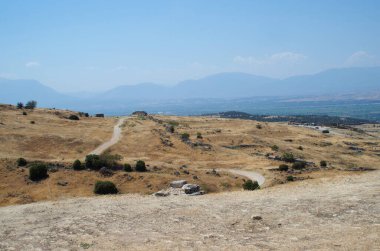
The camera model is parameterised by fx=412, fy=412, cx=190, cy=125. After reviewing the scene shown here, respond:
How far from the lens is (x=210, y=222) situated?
791 inches

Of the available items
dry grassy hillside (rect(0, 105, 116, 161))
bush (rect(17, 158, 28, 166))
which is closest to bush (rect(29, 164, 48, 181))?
bush (rect(17, 158, 28, 166))

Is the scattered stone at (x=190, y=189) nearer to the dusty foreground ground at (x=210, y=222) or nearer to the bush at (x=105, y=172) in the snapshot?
the dusty foreground ground at (x=210, y=222)

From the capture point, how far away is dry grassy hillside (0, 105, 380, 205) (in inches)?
1665

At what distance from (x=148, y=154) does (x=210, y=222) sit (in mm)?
41652

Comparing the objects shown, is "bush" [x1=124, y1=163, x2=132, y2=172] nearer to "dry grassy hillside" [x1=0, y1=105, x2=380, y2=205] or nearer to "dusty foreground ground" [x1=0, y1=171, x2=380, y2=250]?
"dry grassy hillside" [x1=0, y1=105, x2=380, y2=205]

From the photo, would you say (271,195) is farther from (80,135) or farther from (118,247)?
(80,135)

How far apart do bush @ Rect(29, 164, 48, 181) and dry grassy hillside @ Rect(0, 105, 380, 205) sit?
2.28ft

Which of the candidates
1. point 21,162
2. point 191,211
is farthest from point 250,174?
point 191,211

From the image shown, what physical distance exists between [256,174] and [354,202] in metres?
28.6

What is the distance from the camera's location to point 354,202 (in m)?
22.1

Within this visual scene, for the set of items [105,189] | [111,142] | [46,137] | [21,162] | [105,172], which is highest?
[46,137]

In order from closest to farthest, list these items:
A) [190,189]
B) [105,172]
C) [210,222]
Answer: [210,222] < [190,189] < [105,172]

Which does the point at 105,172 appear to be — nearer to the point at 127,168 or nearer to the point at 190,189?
the point at 127,168

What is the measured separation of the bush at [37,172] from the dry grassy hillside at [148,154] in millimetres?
695
